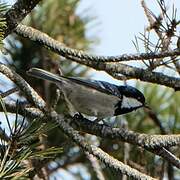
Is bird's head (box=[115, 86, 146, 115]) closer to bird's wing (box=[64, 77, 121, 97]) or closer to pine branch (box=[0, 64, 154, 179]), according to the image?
bird's wing (box=[64, 77, 121, 97])

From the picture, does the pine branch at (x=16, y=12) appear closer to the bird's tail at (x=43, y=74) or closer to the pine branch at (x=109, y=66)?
the pine branch at (x=109, y=66)

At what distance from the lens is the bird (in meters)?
3.18

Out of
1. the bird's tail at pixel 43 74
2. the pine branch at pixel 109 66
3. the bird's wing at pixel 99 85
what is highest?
the bird's wing at pixel 99 85

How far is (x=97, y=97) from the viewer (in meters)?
3.32

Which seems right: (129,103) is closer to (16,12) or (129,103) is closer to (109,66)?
(109,66)

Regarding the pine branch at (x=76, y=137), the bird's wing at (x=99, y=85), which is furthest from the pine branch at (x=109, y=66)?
the bird's wing at (x=99, y=85)

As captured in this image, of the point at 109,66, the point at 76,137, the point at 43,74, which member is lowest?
the point at 76,137

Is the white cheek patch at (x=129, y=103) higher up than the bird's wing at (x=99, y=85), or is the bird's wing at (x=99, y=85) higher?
the bird's wing at (x=99, y=85)

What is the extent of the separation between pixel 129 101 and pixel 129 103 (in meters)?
0.01

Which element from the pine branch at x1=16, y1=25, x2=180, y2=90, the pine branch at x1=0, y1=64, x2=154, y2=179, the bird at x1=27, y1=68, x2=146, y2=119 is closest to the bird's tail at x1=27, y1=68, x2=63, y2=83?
the bird at x1=27, y1=68, x2=146, y2=119

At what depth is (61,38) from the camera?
12.3ft

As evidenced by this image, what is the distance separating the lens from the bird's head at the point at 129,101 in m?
3.32

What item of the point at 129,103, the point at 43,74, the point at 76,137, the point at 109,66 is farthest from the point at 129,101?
the point at 76,137

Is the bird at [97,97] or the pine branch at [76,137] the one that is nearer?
the pine branch at [76,137]
